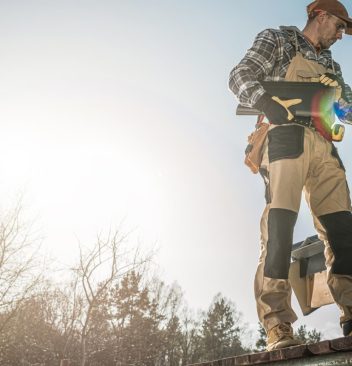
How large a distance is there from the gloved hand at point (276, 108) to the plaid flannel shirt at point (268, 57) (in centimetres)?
13

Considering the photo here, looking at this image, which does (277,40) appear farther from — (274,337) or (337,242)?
(274,337)

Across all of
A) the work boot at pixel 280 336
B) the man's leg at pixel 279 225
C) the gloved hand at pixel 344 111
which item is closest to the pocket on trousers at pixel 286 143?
the man's leg at pixel 279 225

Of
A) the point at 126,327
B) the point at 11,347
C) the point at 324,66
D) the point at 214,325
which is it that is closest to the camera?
the point at 324,66

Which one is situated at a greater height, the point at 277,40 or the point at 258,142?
the point at 277,40

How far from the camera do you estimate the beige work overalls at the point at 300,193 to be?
2090 mm

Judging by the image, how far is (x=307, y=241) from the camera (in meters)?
4.10

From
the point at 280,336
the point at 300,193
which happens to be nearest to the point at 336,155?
the point at 300,193

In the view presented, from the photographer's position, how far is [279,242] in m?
2.14

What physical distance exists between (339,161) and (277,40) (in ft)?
3.16

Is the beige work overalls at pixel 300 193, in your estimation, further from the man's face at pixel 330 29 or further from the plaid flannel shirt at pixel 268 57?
the man's face at pixel 330 29

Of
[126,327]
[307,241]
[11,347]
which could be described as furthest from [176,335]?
[307,241]

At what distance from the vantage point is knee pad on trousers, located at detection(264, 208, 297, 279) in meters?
2.12

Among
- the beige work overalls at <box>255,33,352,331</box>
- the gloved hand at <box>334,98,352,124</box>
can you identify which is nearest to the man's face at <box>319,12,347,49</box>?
the beige work overalls at <box>255,33,352,331</box>

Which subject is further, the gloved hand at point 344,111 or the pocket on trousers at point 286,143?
the gloved hand at point 344,111
